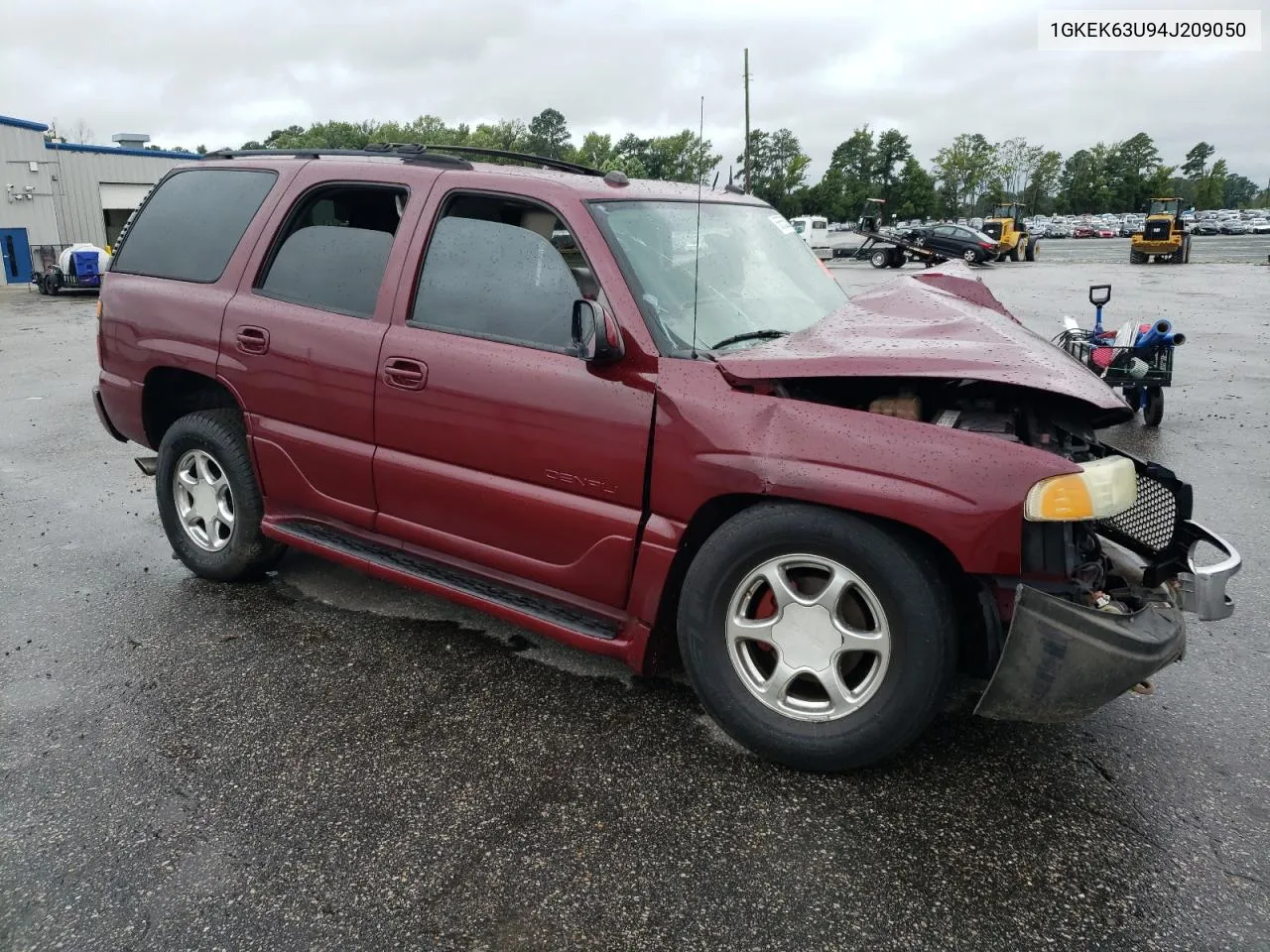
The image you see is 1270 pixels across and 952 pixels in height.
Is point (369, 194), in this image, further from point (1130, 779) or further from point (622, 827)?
point (1130, 779)

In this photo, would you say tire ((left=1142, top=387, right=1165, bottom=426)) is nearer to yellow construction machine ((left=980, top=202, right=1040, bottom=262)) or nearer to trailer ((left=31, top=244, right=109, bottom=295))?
trailer ((left=31, top=244, right=109, bottom=295))

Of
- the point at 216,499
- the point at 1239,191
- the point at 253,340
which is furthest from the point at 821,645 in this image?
→ the point at 1239,191

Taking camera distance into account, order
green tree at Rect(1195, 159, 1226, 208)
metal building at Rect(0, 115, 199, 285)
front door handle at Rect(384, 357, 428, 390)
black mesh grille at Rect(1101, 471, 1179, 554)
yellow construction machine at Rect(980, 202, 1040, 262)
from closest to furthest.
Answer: black mesh grille at Rect(1101, 471, 1179, 554)
front door handle at Rect(384, 357, 428, 390)
metal building at Rect(0, 115, 199, 285)
yellow construction machine at Rect(980, 202, 1040, 262)
green tree at Rect(1195, 159, 1226, 208)

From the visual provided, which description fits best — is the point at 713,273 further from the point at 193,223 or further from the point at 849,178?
the point at 849,178

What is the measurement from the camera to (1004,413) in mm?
2877

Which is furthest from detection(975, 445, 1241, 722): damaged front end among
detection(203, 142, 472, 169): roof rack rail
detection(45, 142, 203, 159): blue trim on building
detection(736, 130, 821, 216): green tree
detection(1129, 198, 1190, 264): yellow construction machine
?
detection(736, 130, 821, 216): green tree

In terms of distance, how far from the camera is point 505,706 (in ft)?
10.7

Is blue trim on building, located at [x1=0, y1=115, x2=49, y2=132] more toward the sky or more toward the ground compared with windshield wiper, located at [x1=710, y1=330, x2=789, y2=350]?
more toward the sky

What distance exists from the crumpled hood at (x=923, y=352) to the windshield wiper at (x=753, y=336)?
9 centimetres

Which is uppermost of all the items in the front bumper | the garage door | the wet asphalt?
the garage door

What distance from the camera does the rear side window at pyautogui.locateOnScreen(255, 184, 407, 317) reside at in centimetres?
364

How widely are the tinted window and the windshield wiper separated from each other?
1.58ft

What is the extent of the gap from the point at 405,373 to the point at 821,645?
182cm

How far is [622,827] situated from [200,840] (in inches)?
46.2
